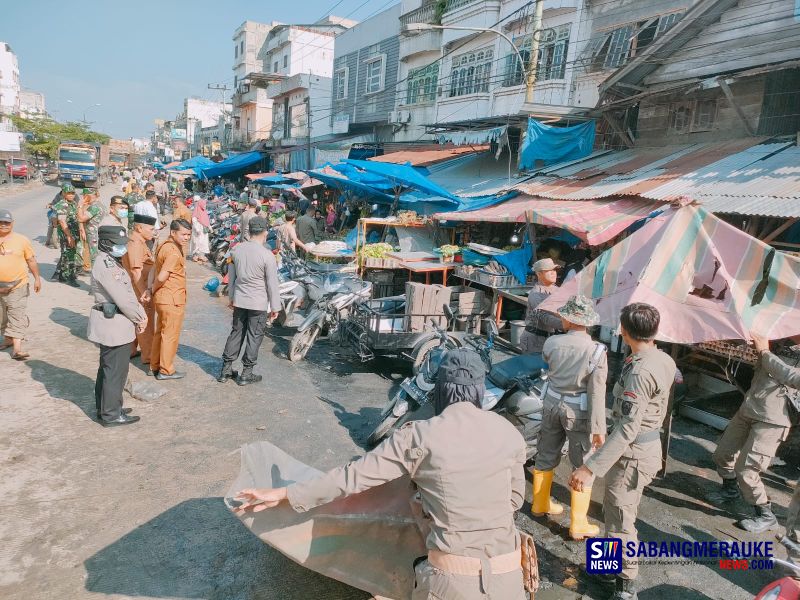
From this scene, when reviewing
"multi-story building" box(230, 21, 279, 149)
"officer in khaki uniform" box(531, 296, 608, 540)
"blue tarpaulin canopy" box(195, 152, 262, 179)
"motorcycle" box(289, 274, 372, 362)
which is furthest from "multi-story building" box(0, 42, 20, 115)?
"officer in khaki uniform" box(531, 296, 608, 540)

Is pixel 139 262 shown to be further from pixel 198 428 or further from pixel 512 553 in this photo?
pixel 512 553

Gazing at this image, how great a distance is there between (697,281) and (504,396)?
219 centimetres

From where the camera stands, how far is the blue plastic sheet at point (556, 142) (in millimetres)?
11602

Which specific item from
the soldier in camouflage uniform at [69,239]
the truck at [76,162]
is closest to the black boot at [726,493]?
the soldier in camouflage uniform at [69,239]

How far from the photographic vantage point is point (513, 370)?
4.74 meters

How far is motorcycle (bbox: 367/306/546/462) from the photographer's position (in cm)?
454

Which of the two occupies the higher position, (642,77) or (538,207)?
(642,77)

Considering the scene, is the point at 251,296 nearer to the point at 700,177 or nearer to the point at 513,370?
the point at 513,370

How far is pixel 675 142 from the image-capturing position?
33.3 ft

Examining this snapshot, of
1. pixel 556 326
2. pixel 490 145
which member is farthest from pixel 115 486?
pixel 490 145

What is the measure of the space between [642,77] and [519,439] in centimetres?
1043

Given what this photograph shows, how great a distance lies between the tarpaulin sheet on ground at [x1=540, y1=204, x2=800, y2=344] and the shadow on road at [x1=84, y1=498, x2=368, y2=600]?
10.9 ft

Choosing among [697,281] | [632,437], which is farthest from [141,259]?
[697,281]

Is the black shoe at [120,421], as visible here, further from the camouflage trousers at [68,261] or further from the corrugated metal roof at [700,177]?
the corrugated metal roof at [700,177]
